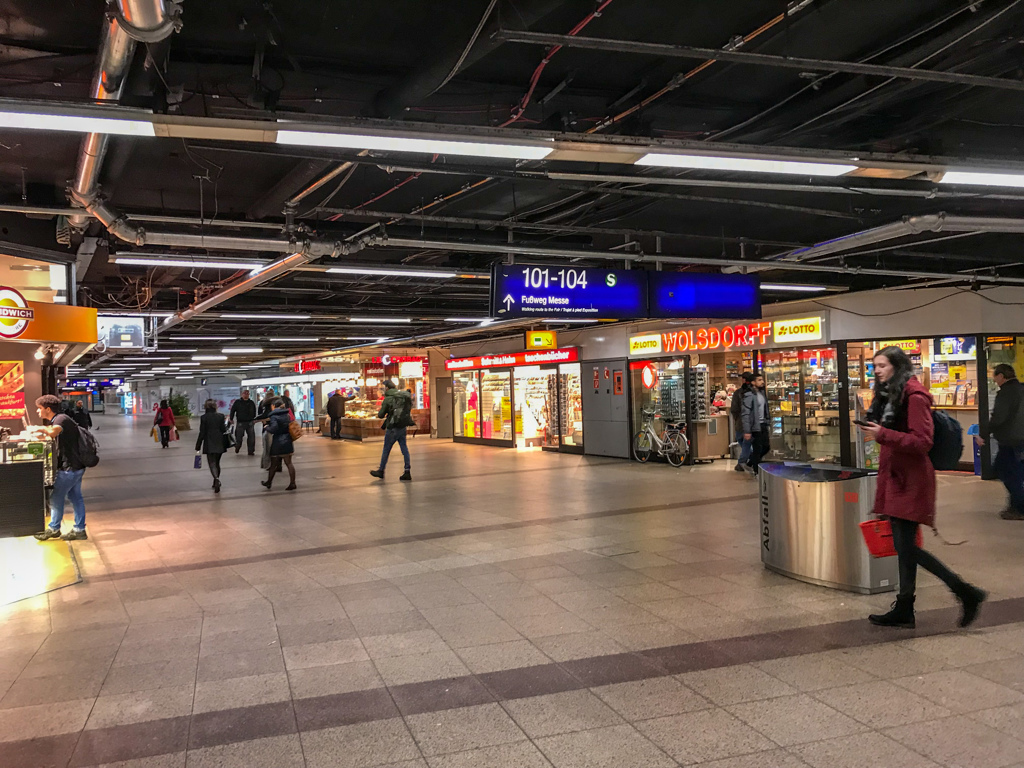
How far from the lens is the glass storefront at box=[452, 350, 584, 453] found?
1895cm

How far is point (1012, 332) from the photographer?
1224 cm

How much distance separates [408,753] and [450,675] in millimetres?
901

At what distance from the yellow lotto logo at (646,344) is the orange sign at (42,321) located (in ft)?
34.0

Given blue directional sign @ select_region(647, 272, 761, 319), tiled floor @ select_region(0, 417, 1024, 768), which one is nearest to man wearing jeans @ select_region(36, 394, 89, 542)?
tiled floor @ select_region(0, 417, 1024, 768)

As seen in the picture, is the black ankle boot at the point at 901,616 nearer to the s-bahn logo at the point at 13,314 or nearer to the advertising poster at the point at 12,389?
the s-bahn logo at the point at 13,314

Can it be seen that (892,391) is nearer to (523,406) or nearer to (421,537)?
(421,537)

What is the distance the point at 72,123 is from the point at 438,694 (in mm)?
3648

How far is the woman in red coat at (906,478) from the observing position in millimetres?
4570

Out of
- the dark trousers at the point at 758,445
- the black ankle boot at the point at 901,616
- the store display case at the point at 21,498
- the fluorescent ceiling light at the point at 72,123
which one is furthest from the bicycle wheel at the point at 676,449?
the fluorescent ceiling light at the point at 72,123

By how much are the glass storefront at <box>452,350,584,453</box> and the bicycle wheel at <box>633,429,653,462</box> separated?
2218mm

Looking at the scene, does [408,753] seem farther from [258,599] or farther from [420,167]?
[420,167]

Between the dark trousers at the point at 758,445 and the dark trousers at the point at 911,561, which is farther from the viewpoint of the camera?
the dark trousers at the point at 758,445

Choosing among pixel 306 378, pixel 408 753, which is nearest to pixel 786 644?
pixel 408 753

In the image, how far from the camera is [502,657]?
4469mm
